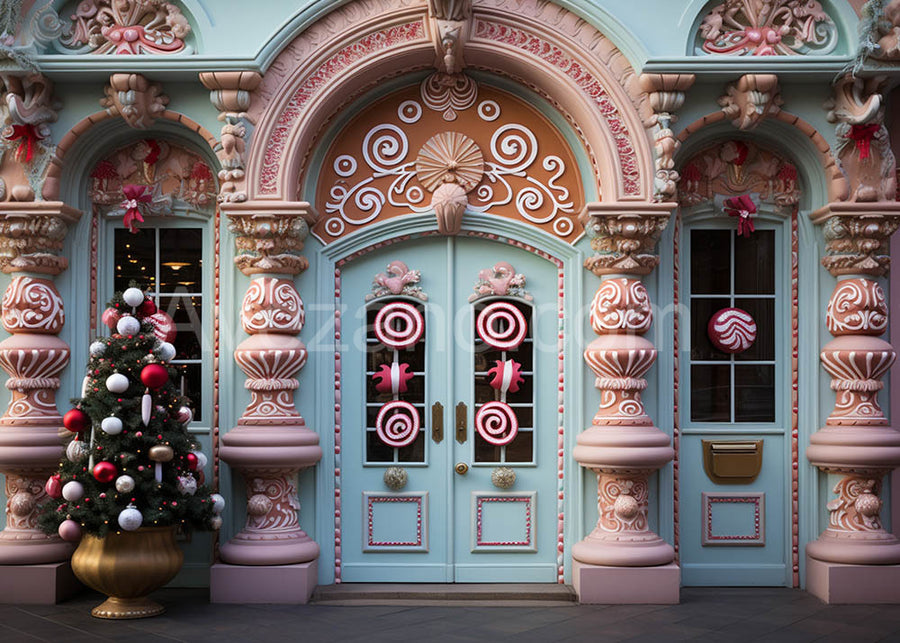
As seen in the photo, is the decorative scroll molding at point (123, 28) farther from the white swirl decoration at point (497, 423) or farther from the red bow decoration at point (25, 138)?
the white swirl decoration at point (497, 423)

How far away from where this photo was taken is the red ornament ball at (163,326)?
7.14m

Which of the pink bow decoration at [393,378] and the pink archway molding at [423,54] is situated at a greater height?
the pink archway molding at [423,54]

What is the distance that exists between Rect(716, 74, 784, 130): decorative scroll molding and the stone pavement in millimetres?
3628

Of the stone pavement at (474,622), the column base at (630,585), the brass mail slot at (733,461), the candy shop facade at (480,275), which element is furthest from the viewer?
the brass mail slot at (733,461)

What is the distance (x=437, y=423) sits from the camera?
23.4 ft

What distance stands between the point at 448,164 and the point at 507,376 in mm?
1745

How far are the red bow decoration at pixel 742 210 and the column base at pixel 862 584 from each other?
2.66m

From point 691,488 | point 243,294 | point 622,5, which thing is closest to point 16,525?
point 243,294

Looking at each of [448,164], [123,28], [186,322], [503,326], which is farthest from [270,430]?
[123,28]

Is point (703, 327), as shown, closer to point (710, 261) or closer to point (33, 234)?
point (710, 261)

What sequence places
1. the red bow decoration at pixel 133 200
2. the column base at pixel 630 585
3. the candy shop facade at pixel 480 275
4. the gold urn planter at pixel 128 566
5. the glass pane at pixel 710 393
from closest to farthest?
the gold urn planter at pixel 128 566
the column base at pixel 630 585
the candy shop facade at pixel 480 275
the red bow decoration at pixel 133 200
the glass pane at pixel 710 393

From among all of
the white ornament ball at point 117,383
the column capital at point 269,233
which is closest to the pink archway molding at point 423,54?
the column capital at point 269,233

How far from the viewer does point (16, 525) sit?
6.86 metres

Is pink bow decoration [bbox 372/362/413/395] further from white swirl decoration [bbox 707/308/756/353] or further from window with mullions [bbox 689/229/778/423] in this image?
white swirl decoration [bbox 707/308/756/353]
